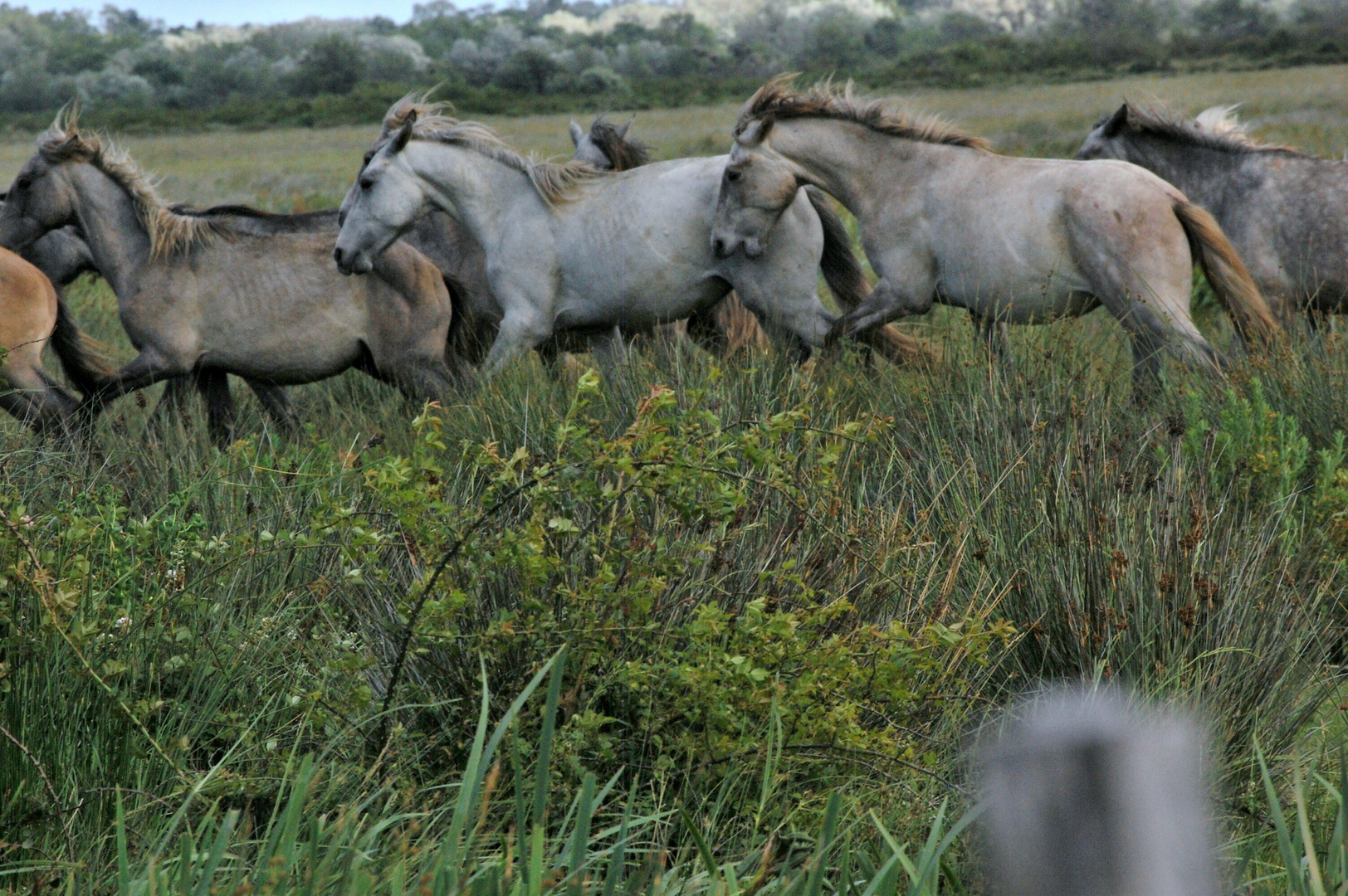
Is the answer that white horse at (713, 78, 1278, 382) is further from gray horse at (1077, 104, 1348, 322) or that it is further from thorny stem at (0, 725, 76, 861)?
thorny stem at (0, 725, 76, 861)

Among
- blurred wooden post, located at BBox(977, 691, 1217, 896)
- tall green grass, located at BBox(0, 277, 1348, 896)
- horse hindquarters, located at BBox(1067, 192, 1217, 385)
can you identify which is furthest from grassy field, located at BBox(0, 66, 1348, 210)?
blurred wooden post, located at BBox(977, 691, 1217, 896)

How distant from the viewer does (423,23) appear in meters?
145

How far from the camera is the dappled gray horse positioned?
7195 mm

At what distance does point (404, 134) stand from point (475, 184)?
47 centimetres

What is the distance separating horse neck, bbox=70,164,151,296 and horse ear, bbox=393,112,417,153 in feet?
4.90

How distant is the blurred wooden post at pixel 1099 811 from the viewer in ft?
2.11

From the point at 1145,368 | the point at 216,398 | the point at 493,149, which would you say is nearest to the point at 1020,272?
the point at 1145,368

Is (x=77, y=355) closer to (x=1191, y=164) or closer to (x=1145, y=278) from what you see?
(x=1145, y=278)

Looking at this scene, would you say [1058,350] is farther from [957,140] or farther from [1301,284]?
[1301,284]

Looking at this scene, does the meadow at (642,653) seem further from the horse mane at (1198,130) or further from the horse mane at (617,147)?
the horse mane at (617,147)

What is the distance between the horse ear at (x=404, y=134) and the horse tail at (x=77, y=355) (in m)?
2.00

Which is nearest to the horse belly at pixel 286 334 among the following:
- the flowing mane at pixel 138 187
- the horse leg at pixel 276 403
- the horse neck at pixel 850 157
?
the horse leg at pixel 276 403

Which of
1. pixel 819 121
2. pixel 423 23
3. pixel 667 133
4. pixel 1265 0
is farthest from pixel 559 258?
pixel 423 23

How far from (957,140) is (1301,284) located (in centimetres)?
203
